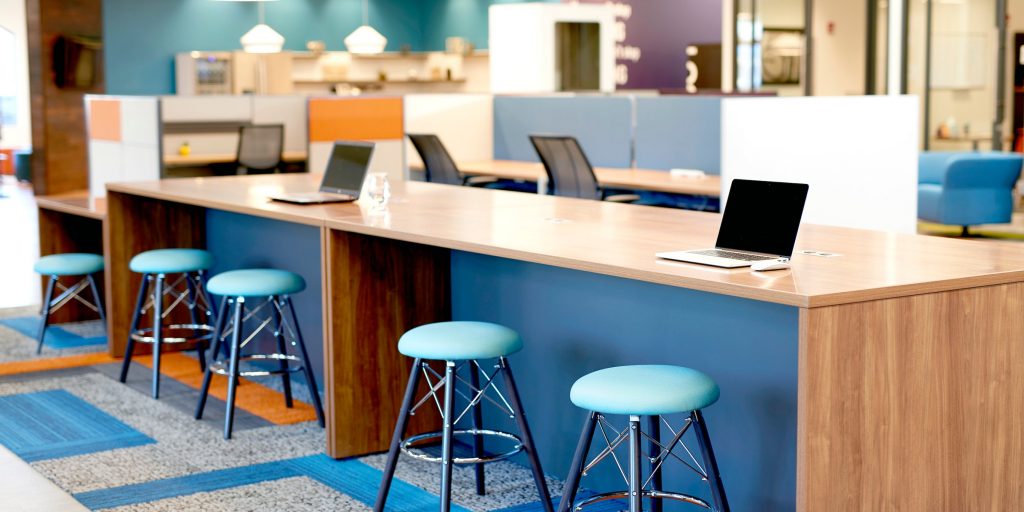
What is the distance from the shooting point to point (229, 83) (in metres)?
15.3

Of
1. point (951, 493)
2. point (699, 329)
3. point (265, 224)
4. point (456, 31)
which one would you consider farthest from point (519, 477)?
point (456, 31)

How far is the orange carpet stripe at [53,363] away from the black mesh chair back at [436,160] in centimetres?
258

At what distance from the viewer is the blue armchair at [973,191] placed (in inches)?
392

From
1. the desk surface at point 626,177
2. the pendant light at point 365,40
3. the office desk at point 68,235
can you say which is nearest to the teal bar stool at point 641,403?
the desk surface at point 626,177

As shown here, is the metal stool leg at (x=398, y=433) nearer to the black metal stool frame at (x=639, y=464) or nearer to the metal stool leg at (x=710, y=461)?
the black metal stool frame at (x=639, y=464)

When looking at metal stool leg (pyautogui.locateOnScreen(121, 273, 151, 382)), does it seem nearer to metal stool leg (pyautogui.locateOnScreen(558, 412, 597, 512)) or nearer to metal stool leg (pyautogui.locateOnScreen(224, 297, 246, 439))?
metal stool leg (pyautogui.locateOnScreen(224, 297, 246, 439))

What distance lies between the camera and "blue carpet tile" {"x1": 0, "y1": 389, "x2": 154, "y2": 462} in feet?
14.1

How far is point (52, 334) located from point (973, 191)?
23.0ft

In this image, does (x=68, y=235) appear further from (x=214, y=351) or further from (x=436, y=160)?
(x=214, y=351)

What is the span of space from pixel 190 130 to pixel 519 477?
5.30 meters

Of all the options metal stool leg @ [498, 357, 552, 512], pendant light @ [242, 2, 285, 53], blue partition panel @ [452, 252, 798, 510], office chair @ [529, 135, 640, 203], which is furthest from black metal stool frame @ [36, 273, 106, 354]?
pendant light @ [242, 2, 285, 53]

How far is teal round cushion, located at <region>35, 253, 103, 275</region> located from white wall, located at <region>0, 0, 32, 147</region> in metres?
14.3

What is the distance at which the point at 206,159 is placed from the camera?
8594 mm

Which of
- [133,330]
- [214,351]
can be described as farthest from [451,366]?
[133,330]
